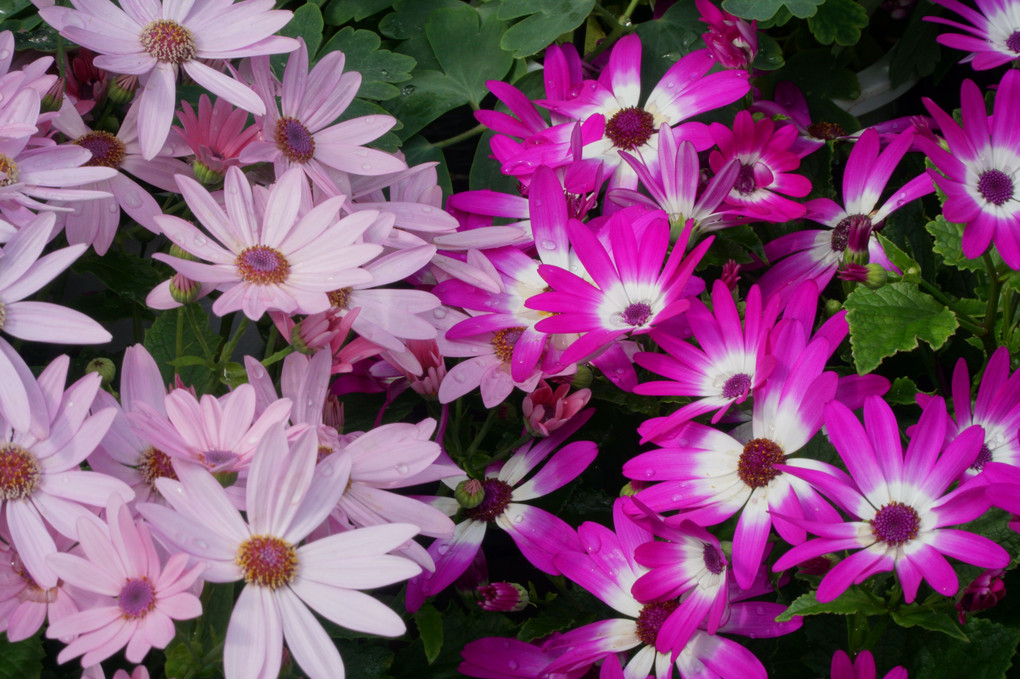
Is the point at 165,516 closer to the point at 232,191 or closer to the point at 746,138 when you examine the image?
the point at 232,191

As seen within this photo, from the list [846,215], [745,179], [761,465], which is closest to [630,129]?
[745,179]

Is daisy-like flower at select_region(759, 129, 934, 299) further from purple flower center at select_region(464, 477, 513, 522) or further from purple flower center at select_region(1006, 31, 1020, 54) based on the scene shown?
purple flower center at select_region(464, 477, 513, 522)

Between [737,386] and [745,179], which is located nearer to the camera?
[737,386]

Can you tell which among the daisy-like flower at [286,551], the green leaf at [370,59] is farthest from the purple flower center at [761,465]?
the green leaf at [370,59]

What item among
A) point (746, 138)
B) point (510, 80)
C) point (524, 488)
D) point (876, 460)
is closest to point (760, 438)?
point (876, 460)

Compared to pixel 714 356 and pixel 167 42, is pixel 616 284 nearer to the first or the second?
pixel 714 356

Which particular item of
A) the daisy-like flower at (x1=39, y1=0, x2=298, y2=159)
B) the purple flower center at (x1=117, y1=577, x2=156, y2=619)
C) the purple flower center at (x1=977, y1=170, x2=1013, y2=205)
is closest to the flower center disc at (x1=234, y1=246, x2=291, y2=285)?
the daisy-like flower at (x1=39, y1=0, x2=298, y2=159)

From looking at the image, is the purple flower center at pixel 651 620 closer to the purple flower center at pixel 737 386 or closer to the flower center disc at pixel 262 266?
the purple flower center at pixel 737 386
